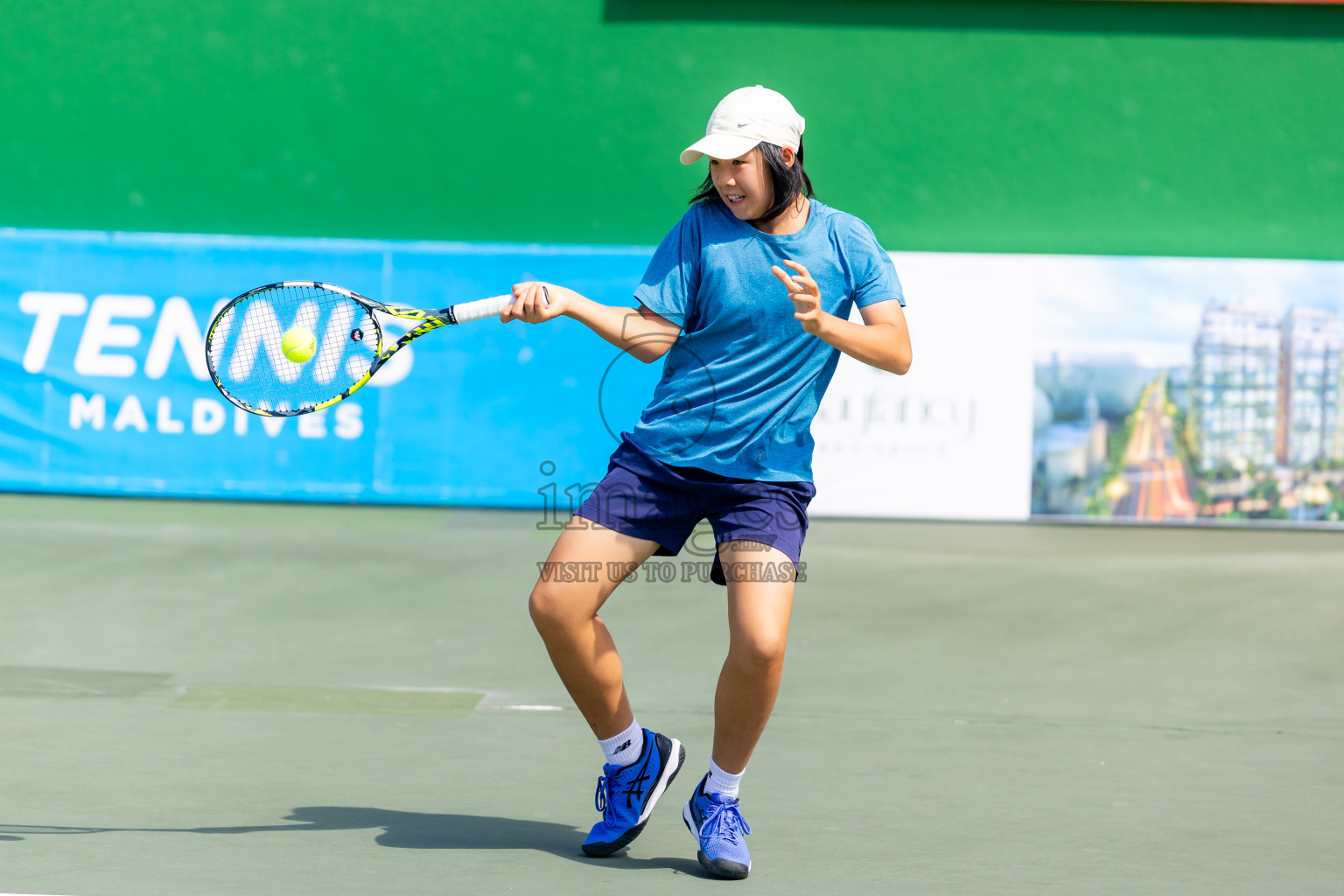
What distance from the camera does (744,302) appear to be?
2.96m

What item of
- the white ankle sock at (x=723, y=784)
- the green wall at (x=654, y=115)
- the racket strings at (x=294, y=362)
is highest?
the green wall at (x=654, y=115)

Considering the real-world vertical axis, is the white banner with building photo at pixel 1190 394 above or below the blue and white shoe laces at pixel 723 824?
above

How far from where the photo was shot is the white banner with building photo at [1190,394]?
26.0ft

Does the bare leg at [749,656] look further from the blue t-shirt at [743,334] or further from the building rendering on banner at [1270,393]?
the building rendering on banner at [1270,393]

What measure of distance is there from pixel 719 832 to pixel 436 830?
0.70m

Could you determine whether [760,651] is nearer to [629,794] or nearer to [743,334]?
[629,794]

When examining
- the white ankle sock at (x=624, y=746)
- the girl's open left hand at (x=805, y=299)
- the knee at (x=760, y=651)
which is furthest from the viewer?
the white ankle sock at (x=624, y=746)

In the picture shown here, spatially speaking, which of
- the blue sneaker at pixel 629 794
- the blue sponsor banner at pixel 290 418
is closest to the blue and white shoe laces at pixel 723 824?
the blue sneaker at pixel 629 794

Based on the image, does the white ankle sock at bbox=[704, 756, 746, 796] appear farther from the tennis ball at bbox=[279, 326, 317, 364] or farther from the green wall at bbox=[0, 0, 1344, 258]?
the green wall at bbox=[0, 0, 1344, 258]

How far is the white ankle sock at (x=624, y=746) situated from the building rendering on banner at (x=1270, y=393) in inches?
225

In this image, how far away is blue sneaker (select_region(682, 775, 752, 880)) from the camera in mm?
2916

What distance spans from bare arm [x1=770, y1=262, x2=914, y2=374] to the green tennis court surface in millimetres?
1098

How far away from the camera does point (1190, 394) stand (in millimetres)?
7918

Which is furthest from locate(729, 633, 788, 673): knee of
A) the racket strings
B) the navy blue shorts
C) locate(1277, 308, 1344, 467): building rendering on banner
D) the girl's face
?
locate(1277, 308, 1344, 467): building rendering on banner
